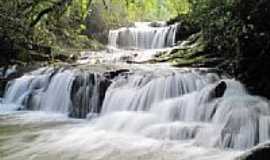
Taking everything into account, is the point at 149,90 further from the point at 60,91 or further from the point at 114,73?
the point at 60,91

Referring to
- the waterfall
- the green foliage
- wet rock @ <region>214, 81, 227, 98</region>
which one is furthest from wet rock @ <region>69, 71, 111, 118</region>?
the waterfall

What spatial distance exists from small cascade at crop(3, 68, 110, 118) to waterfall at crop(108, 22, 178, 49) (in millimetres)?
6004

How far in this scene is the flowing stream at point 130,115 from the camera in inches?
310

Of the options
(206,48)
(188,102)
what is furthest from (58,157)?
(206,48)

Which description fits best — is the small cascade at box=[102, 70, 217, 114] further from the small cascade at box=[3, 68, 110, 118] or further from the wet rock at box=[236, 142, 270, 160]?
the wet rock at box=[236, 142, 270, 160]

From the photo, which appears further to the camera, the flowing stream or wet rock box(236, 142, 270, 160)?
the flowing stream

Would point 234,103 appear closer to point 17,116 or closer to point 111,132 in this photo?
point 111,132

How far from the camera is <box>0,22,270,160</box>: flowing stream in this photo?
7.86 m

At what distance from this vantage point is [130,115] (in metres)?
9.98

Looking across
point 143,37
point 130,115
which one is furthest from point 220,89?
point 143,37

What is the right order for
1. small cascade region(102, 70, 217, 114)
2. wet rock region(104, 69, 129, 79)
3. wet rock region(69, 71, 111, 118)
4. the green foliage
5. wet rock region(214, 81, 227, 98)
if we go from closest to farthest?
wet rock region(214, 81, 227, 98) → small cascade region(102, 70, 217, 114) → wet rock region(69, 71, 111, 118) → wet rock region(104, 69, 129, 79) → the green foliage

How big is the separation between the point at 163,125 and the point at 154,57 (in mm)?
6186

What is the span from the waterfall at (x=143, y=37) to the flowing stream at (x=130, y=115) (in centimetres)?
501

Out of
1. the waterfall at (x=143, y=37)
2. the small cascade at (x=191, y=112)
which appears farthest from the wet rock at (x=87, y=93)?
the waterfall at (x=143, y=37)
